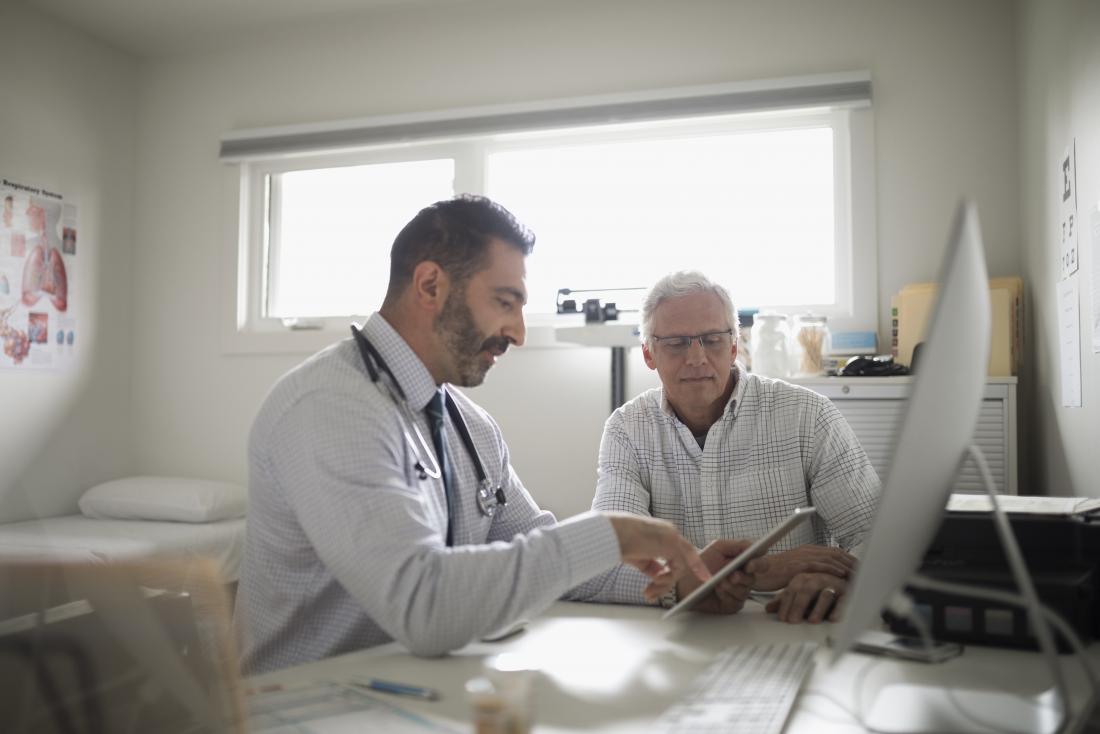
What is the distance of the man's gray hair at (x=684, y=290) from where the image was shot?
2.07 meters

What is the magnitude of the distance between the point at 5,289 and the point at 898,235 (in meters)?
3.51

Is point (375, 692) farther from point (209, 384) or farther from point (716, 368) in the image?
point (209, 384)

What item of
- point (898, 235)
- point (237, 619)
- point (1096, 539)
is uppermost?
point (898, 235)

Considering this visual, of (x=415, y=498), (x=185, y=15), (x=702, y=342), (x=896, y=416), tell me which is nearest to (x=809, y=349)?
(x=896, y=416)

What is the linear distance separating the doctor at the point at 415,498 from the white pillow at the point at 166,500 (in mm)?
2173

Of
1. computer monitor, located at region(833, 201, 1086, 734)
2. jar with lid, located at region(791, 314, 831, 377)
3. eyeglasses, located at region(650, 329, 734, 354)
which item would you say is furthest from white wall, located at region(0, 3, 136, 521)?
computer monitor, located at region(833, 201, 1086, 734)

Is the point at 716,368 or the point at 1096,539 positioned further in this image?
the point at 716,368

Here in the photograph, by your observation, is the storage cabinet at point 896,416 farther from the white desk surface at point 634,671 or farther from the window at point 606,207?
the white desk surface at point 634,671

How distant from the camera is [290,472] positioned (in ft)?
3.98

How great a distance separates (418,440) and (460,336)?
0.22m

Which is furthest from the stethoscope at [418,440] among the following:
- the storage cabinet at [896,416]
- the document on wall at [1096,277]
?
the storage cabinet at [896,416]

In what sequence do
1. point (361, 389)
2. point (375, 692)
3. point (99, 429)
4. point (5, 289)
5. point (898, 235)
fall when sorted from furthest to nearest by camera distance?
point (99, 429) < point (5, 289) < point (898, 235) < point (361, 389) < point (375, 692)

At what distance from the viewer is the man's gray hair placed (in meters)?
2.07

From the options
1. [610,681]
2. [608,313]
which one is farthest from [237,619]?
[608,313]
